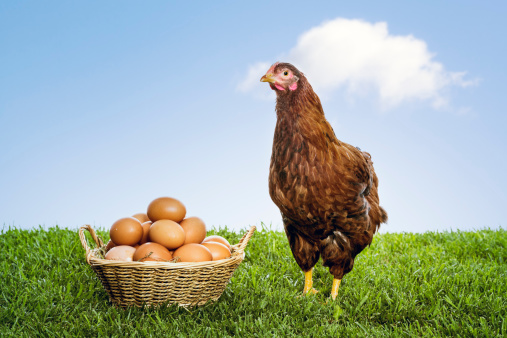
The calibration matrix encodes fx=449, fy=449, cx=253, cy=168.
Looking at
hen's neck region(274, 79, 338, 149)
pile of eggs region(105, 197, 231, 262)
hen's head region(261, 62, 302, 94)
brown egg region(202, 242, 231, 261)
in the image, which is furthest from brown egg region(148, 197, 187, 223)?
hen's head region(261, 62, 302, 94)

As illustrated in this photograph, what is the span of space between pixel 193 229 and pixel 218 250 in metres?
0.26

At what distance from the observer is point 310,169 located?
2.90 metres

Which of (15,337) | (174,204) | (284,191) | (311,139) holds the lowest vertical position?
(15,337)

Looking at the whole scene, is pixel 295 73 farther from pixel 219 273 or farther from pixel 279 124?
pixel 219 273

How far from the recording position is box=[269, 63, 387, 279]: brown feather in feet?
9.51

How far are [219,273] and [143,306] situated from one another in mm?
566

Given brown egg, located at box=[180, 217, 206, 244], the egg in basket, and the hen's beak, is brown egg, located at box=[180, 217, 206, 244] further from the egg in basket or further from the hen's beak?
the hen's beak

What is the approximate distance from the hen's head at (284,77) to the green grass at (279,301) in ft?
4.96

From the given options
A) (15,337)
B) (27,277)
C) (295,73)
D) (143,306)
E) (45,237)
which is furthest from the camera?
(45,237)

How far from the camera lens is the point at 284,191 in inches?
117

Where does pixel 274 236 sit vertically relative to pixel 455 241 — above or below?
below

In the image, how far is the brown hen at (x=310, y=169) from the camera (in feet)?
9.50

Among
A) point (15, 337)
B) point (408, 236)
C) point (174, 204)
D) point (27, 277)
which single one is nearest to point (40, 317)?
point (15, 337)

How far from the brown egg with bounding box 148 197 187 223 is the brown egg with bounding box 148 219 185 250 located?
0.15m
